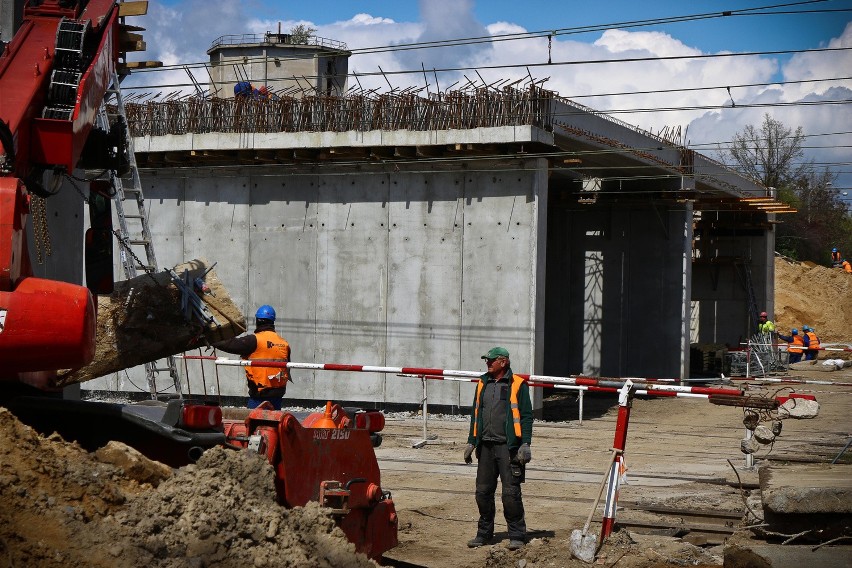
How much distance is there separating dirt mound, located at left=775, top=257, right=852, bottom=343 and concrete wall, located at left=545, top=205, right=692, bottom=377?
24.8 meters

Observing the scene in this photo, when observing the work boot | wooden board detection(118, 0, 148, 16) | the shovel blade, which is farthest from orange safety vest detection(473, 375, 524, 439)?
wooden board detection(118, 0, 148, 16)

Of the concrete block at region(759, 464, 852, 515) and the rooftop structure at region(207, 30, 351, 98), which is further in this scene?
the rooftop structure at region(207, 30, 351, 98)

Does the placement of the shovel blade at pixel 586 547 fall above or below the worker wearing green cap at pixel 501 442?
below

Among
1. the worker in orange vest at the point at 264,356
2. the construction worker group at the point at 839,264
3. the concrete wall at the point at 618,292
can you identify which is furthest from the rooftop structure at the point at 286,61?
the construction worker group at the point at 839,264

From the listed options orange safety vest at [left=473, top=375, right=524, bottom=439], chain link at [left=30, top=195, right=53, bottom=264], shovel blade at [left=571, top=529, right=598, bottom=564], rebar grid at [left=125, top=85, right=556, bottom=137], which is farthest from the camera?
rebar grid at [left=125, top=85, right=556, bottom=137]

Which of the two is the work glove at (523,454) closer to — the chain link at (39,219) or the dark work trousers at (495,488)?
the dark work trousers at (495,488)

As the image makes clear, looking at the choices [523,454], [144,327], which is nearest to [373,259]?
[144,327]

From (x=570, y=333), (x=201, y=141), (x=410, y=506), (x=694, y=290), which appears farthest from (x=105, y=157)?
(x=694, y=290)

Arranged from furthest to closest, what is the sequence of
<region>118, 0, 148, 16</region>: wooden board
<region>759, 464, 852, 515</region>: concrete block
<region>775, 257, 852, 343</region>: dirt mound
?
<region>775, 257, 852, 343</region>: dirt mound
<region>118, 0, 148, 16</region>: wooden board
<region>759, 464, 852, 515</region>: concrete block

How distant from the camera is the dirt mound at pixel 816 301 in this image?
52031mm

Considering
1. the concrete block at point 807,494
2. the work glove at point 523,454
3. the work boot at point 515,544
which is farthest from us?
the work glove at point 523,454

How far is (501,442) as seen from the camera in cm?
932

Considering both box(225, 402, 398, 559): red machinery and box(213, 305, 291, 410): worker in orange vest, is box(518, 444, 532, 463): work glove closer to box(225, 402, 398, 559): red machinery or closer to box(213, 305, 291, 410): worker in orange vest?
box(225, 402, 398, 559): red machinery

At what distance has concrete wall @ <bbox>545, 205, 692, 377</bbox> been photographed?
1102 inches
